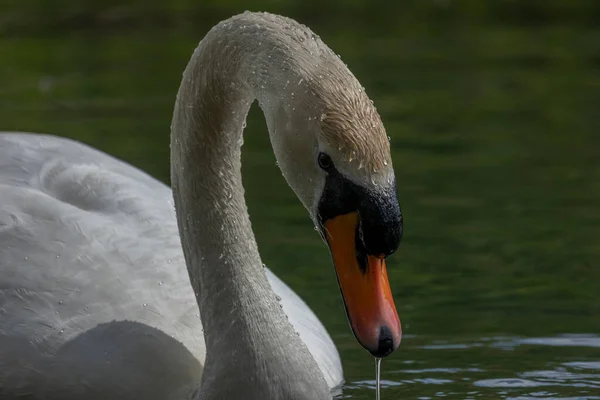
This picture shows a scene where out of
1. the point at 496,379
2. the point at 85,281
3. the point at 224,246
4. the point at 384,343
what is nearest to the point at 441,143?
the point at 496,379

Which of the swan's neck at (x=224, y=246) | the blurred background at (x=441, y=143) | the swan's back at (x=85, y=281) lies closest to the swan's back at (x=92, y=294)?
the swan's back at (x=85, y=281)

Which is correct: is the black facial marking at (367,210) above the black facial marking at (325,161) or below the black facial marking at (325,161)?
below

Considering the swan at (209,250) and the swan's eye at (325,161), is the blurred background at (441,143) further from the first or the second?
the swan's eye at (325,161)

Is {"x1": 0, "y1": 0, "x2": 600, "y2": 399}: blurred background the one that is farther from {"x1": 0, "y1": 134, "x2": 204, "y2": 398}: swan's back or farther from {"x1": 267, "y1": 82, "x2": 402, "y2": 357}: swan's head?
{"x1": 267, "y1": 82, "x2": 402, "y2": 357}: swan's head

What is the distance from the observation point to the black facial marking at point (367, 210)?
472 cm

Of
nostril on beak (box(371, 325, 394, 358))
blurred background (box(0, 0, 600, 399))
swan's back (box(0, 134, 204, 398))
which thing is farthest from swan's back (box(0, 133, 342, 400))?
nostril on beak (box(371, 325, 394, 358))

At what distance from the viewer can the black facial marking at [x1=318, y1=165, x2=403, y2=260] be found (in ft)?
15.5

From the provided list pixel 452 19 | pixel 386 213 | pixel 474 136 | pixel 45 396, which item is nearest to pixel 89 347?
pixel 45 396

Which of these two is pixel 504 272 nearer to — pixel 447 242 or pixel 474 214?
pixel 447 242

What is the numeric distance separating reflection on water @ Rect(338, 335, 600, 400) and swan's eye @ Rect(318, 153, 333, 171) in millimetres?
1765

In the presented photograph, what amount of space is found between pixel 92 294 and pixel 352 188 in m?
1.54

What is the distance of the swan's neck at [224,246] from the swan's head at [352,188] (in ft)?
1.48

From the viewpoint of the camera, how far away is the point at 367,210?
187 inches

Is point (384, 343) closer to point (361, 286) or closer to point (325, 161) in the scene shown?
point (361, 286)
